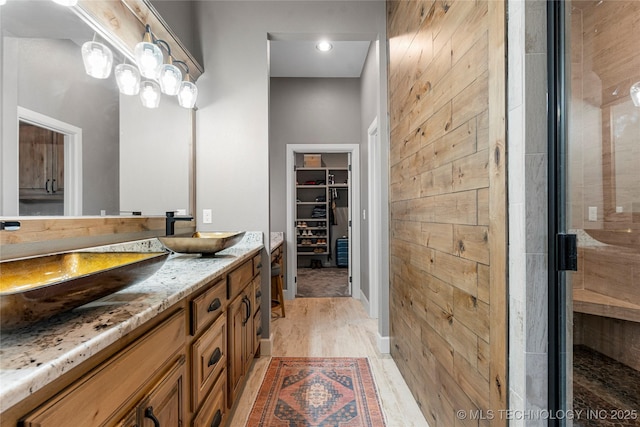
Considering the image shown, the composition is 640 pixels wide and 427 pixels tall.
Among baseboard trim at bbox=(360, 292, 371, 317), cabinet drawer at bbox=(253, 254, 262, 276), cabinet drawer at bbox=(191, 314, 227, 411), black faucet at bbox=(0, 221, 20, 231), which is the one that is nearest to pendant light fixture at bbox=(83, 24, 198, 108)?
black faucet at bbox=(0, 221, 20, 231)

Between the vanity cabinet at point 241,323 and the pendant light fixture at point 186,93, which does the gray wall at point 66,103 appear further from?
the vanity cabinet at point 241,323

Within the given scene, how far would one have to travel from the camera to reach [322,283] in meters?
5.21

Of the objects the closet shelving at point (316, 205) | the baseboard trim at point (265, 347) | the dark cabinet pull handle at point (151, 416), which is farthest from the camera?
the closet shelving at point (316, 205)

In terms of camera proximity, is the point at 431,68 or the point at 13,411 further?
the point at 431,68

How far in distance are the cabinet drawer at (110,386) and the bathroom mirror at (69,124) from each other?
0.74 meters

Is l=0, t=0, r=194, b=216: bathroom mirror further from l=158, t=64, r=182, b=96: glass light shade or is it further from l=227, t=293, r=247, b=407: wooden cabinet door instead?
l=227, t=293, r=247, b=407: wooden cabinet door

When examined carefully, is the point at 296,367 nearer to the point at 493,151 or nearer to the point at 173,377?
the point at 173,377

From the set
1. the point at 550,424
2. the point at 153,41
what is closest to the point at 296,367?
the point at 550,424

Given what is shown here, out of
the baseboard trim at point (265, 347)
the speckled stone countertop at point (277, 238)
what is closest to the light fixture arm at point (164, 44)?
the speckled stone countertop at point (277, 238)

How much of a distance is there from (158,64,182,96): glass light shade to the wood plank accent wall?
4.88ft

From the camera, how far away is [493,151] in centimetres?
107

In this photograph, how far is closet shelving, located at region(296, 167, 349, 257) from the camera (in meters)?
6.80

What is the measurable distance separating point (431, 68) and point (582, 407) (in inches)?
58.9

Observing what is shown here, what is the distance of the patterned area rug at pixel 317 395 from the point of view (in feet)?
5.78
